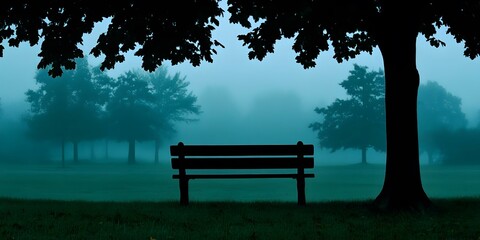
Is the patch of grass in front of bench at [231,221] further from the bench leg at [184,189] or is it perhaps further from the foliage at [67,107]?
the foliage at [67,107]

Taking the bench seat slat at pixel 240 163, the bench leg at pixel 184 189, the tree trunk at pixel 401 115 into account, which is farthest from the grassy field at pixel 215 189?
the tree trunk at pixel 401 115

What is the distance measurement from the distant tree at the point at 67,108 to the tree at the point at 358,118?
29188 mm

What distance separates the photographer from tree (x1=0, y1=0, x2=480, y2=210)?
13227mm

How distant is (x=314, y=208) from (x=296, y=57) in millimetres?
6822

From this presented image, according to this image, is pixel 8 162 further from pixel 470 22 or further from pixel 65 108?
pixel 470 22

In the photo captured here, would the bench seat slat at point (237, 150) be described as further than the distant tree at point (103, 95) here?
No

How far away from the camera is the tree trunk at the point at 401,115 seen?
13344 millimetres

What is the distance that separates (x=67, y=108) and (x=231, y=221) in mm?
66215

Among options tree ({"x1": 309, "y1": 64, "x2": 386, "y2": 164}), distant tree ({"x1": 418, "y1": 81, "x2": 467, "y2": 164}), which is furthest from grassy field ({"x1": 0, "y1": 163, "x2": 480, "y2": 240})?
distant tree ({"x1": 418, "y1": 81, "x2": 467, "y2": 164})

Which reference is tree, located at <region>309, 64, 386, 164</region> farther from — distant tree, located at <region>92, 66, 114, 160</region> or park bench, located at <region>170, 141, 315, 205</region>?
park bench, located at <region>170, 141, 315, 205</region>

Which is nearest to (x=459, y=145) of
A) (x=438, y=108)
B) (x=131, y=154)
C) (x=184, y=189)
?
(x=438, y=108)

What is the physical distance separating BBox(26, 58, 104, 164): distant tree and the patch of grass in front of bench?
59.9 meters

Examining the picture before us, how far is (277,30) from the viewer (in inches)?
607

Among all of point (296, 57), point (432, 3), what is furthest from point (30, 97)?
point (432, 3)
